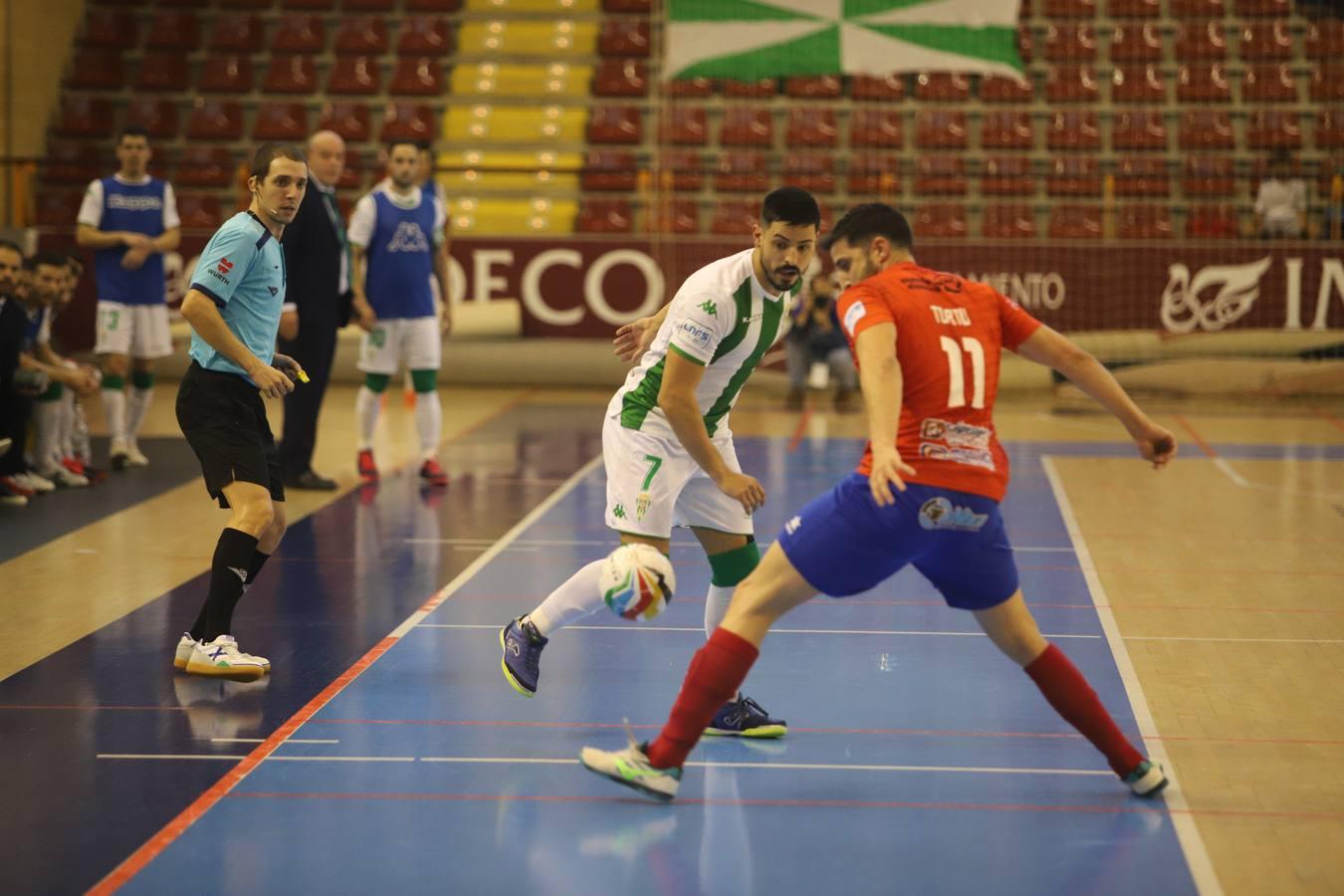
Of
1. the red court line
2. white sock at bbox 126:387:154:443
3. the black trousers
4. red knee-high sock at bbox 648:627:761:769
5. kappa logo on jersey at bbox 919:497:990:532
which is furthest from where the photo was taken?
white sock at bbox 126:387:154:443

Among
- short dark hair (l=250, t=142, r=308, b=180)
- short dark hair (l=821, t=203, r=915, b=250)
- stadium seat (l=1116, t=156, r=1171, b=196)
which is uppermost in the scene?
stadium seat (l=1116, t=156, r=1171, b=196)

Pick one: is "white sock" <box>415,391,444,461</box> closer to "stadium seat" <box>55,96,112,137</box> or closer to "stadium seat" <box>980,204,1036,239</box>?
"stadium seat" <box>980,204,1036,239</box>

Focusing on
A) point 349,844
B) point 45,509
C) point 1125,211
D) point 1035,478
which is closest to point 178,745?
point 349,844

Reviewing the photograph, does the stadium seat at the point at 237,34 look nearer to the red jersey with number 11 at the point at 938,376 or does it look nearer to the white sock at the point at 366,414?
the white sock at the point at 366,414

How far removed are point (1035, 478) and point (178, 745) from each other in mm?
7170

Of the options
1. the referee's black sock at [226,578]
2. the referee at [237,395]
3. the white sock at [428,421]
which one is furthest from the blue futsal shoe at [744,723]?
the white sock at [428,421]

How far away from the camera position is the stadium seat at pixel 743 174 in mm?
19344

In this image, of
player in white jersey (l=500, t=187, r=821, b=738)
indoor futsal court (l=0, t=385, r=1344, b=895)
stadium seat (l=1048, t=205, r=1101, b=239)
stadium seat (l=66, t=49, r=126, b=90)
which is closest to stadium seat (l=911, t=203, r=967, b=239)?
stadium seat (l=1048, t=205, r=1101, b=239)

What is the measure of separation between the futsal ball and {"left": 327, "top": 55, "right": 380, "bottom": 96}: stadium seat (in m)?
17.5

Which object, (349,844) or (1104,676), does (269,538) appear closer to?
(349,844)

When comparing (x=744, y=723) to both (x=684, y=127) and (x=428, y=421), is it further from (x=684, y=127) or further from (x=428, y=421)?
(x=684, y=127)

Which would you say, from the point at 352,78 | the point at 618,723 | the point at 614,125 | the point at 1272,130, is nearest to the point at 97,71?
the point at 352,78

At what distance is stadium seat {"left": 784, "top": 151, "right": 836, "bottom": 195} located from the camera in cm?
1900

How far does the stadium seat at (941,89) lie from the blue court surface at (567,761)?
13.9 metres
